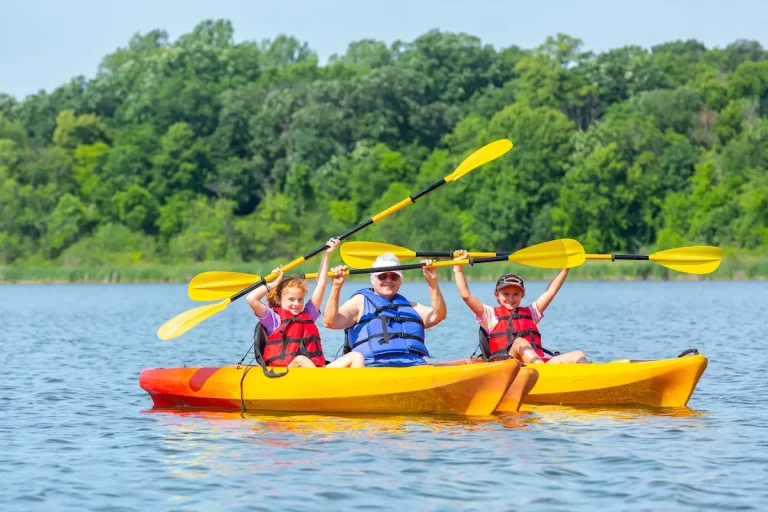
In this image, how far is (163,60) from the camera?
227ft

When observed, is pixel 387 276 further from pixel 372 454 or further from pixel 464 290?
pixel 372 454

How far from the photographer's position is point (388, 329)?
31.0 ft

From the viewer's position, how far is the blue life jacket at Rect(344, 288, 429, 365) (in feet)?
30.8

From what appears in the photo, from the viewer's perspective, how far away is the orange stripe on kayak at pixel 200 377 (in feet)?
33.2

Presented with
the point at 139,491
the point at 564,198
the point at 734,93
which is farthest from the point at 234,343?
the point at 734,93

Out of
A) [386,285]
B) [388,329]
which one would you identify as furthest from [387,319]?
[386,285]

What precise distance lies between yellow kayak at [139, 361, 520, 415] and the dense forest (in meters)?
37.9

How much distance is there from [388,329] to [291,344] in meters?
0.79

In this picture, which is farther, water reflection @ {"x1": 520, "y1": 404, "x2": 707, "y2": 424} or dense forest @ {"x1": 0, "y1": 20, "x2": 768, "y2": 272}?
dense forest @ {"x1": 0, "y1": 20, "x2": 768, "y2": 272}

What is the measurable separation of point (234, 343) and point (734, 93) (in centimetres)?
4343

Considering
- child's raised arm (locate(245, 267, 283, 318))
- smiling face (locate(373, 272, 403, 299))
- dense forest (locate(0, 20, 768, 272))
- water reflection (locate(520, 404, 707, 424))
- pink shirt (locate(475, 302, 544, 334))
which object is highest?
dense forest (locate(0, 20, 768, 272))

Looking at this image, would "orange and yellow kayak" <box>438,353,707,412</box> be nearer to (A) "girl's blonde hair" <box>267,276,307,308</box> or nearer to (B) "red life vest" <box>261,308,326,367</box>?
(B) "red life vest" <box>261,308,326,367</box>

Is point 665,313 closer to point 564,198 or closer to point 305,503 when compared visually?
point 305,503

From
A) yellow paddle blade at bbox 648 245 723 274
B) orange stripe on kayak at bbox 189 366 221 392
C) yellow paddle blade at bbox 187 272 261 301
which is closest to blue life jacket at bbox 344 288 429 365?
orange stripe on kayak at bbox 189 366 221 392
